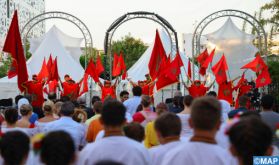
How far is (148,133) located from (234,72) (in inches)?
729

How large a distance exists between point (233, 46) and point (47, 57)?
8958 millimetres

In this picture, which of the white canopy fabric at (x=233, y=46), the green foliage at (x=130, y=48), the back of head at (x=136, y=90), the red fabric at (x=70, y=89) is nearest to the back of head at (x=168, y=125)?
the back of head at (x=136, y=90)

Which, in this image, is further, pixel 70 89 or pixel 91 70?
pixel 91 70

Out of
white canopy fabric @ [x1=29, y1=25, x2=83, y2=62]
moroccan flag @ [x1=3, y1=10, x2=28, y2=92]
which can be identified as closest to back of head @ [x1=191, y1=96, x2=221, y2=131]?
moroccan flag @ [x1=3, y1=10, x2=28, y2=92]

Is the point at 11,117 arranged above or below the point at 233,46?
below

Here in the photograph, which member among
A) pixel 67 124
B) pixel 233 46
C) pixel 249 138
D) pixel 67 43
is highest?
pixel 67 43

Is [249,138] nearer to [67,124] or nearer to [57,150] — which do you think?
[57,150]

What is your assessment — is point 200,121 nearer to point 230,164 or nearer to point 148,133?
point 230,164

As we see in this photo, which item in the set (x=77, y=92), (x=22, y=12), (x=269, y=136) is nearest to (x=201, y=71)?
(x=77, y=92)

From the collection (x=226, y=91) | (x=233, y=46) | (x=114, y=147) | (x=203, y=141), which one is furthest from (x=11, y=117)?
(x=233, y=46)

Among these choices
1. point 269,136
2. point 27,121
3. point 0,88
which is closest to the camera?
point 269,136

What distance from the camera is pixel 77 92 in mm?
15961

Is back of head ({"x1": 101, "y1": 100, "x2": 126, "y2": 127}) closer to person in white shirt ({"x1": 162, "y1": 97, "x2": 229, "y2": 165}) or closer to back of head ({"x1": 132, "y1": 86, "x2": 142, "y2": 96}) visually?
person in white shirt ({"x1": 162, "y1": 97, "x2": 229, "y2": 165})

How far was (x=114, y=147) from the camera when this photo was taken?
4.29 meters
